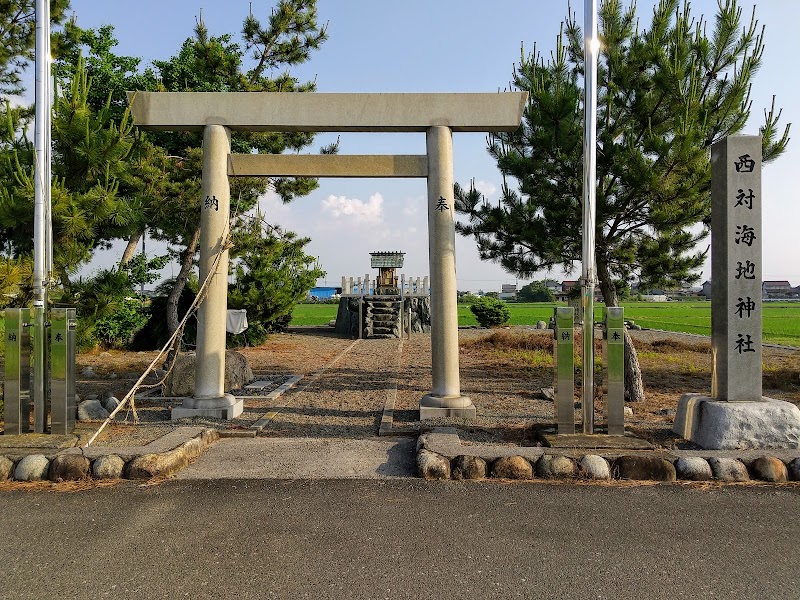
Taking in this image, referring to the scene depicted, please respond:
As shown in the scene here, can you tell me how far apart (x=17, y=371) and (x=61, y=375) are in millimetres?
413

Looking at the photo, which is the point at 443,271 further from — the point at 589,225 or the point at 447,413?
the point at 589,225

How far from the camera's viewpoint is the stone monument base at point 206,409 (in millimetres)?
6789

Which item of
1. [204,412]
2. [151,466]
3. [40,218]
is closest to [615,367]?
[151,466]

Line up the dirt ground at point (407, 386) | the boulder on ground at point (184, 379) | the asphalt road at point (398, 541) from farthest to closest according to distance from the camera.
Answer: the boulder on ground at point (184, 379) → the dirt ground at point (407, 386) → the asphalt road at point (398, 541)

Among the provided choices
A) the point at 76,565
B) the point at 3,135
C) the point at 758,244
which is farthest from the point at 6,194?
the point at 758,244

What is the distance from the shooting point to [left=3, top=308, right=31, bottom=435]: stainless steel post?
18.0ft

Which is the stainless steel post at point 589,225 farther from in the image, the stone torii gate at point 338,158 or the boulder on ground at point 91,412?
the boulder on ground at point 91,412

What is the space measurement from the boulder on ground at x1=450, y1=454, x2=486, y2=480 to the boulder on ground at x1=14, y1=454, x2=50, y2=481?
3.21 metres

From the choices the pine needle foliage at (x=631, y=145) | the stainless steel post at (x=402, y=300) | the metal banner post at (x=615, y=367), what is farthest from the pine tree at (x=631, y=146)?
the stainless steel post at (x=402, y=300)

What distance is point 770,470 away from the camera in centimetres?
461

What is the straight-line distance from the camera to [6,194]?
699 centimetres

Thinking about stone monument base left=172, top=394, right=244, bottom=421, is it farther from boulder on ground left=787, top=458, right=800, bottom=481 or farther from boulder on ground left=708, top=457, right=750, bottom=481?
boulder on ground left=787, top=458, right=800, bottom=481

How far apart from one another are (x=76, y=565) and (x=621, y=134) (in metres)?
7.77

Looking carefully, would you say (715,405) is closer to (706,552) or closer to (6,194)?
(706,552)
